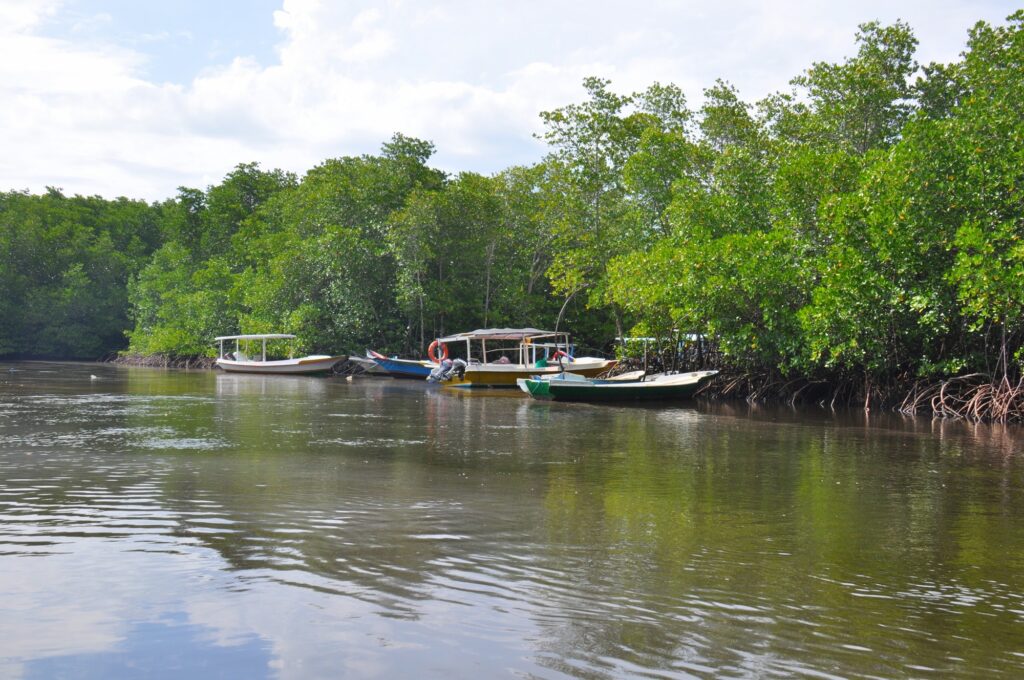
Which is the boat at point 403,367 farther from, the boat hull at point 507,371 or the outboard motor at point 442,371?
the boat hull at point 507,371

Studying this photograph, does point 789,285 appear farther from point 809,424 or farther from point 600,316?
point 600,316

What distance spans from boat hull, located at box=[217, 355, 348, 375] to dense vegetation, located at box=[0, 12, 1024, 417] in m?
1.92

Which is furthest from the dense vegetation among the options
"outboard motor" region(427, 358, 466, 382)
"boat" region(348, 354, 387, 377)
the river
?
the river

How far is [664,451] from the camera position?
534 inches

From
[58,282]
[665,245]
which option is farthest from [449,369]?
[58,282]

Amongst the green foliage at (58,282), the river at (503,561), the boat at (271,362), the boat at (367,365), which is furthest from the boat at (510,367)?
the green foliage at (58,282)

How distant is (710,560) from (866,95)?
25.0 metres

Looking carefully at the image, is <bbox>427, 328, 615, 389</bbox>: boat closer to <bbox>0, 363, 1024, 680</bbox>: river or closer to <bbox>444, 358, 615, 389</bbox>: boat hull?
<bbox>444, 358, 615, 389</bbox>: boat hull

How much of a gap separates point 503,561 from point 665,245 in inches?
869

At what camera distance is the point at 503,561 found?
6.21m

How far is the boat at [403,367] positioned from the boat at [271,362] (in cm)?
292

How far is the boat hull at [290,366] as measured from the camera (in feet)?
139

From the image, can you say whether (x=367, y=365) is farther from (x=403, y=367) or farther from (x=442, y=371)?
(x=442, y=371)

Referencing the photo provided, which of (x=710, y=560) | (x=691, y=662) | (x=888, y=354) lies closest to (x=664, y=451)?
(x=710, y=560)
